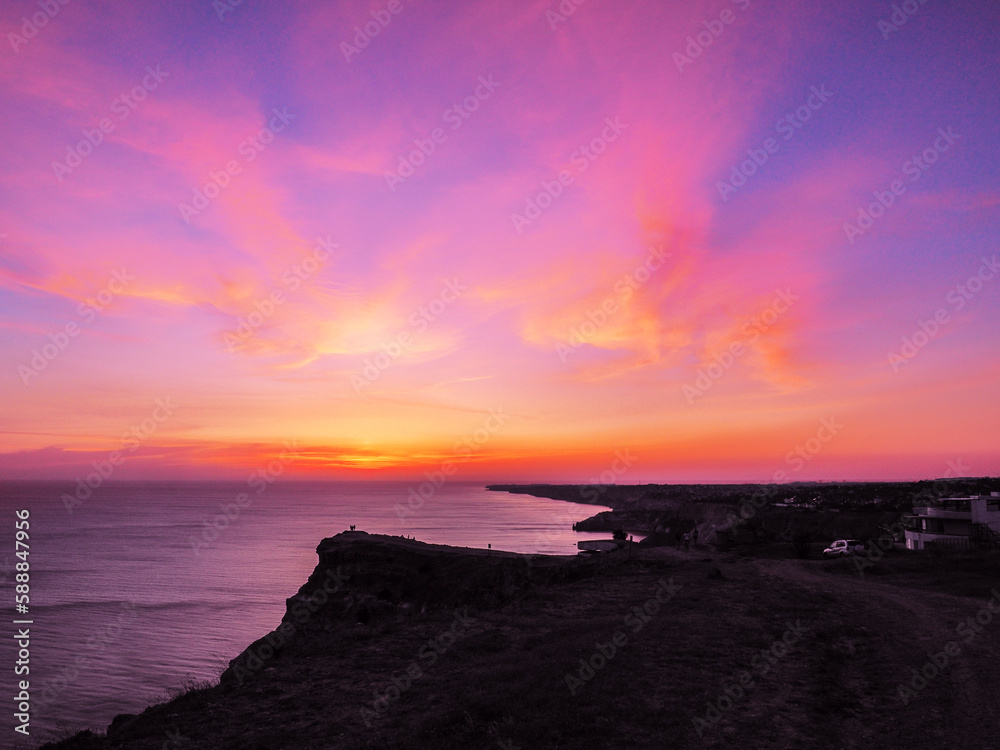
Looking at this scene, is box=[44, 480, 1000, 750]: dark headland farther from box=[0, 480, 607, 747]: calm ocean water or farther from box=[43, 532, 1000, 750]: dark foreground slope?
box=[0, 480, 607, 747]: calm ocean water

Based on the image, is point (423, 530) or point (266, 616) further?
point (423, 530)

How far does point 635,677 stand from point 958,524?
191 feet

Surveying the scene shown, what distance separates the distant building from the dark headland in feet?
97.8

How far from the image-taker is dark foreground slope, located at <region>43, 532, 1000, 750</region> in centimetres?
1145

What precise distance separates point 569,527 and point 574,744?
150 metres

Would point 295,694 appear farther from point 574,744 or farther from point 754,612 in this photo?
point 754,612

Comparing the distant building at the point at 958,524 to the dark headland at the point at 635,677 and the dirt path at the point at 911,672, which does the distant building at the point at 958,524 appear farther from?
the dirt path at the point at 911,672

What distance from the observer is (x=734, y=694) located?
518 inches

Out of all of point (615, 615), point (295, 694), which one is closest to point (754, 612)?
point (615, 615)

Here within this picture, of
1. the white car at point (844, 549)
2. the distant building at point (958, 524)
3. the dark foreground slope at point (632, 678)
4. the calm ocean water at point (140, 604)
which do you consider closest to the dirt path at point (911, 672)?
the dark foreground slope at point (632, 678)

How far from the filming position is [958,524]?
2228 inches

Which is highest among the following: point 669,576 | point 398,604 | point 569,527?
point 669,576

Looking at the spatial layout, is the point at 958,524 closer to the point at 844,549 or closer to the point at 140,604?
the point at 844,549

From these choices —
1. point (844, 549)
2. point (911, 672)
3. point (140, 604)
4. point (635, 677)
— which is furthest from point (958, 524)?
point (140, 604)
